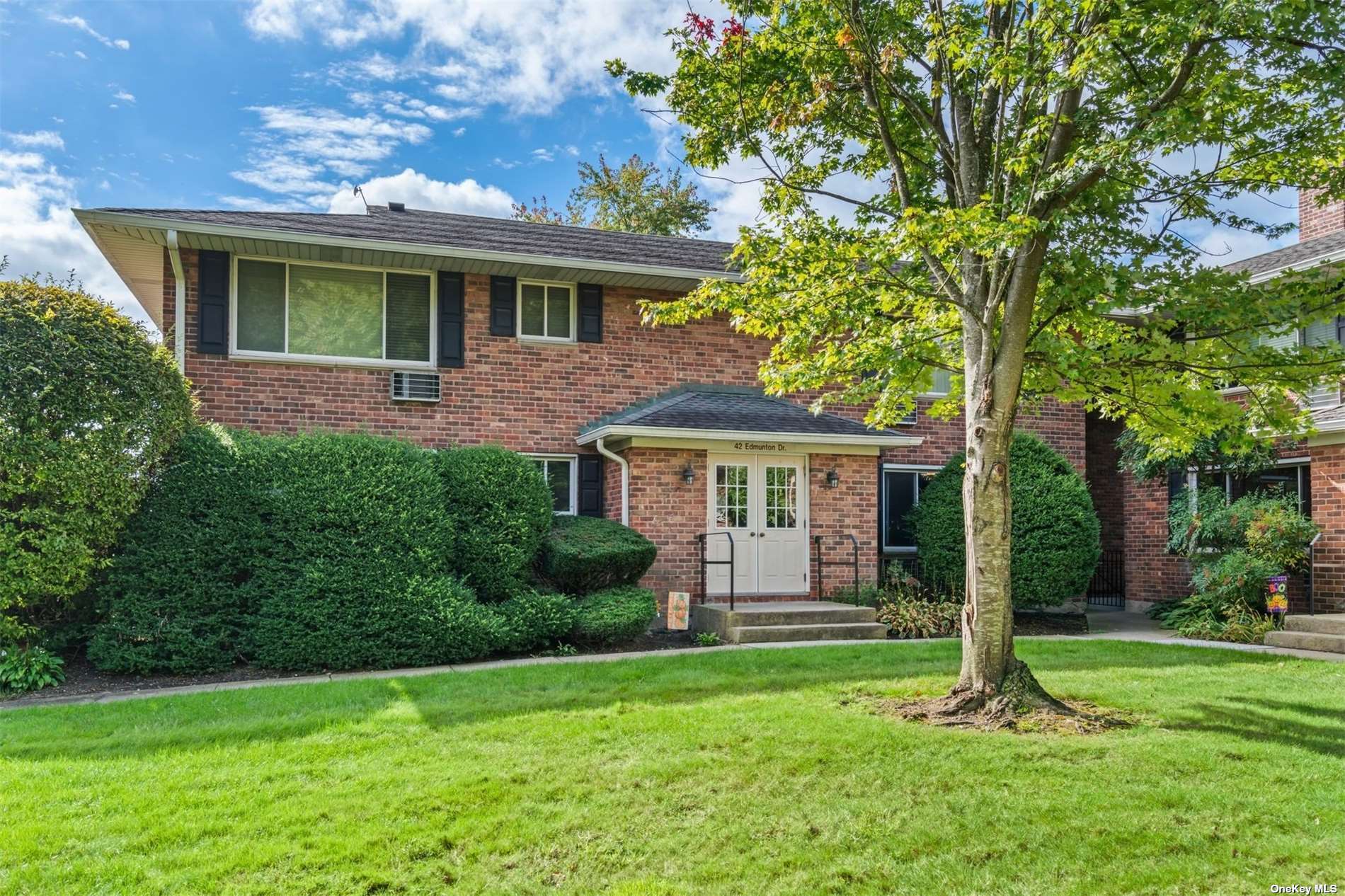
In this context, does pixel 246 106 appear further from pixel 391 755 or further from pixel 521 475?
pixel 391 755

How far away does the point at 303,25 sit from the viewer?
10.8 metres

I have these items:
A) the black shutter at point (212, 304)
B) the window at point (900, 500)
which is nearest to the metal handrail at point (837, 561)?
the window at point (900, 500)

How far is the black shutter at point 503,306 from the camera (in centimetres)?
1231

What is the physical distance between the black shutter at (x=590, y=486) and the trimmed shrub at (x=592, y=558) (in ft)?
3.97

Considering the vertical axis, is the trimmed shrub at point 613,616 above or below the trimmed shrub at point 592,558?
below

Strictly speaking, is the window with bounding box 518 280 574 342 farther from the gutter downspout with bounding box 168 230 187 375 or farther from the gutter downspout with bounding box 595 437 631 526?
the gutter downspout with bounding box 168 230 187 375

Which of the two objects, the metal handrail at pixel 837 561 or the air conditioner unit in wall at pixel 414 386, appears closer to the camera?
the air conditioner unit in wall at pixel 414 386

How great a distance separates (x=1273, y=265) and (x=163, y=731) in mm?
17483

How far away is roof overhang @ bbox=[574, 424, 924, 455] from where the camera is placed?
11516mm

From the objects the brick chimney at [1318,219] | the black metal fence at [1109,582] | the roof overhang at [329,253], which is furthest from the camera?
the brick chimney at [1318,219]

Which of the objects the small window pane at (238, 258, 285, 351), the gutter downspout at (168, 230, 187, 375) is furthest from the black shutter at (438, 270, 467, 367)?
the gutter downspout at (168, 230, 187, 375)

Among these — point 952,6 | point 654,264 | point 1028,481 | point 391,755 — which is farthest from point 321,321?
point 1028,481

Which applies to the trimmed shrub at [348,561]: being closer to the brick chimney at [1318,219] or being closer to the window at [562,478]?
the window at [562,478]

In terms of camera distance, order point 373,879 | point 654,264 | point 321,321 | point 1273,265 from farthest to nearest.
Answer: point 1273,265 < point 654,264 < point 321,321 < point 373,879
